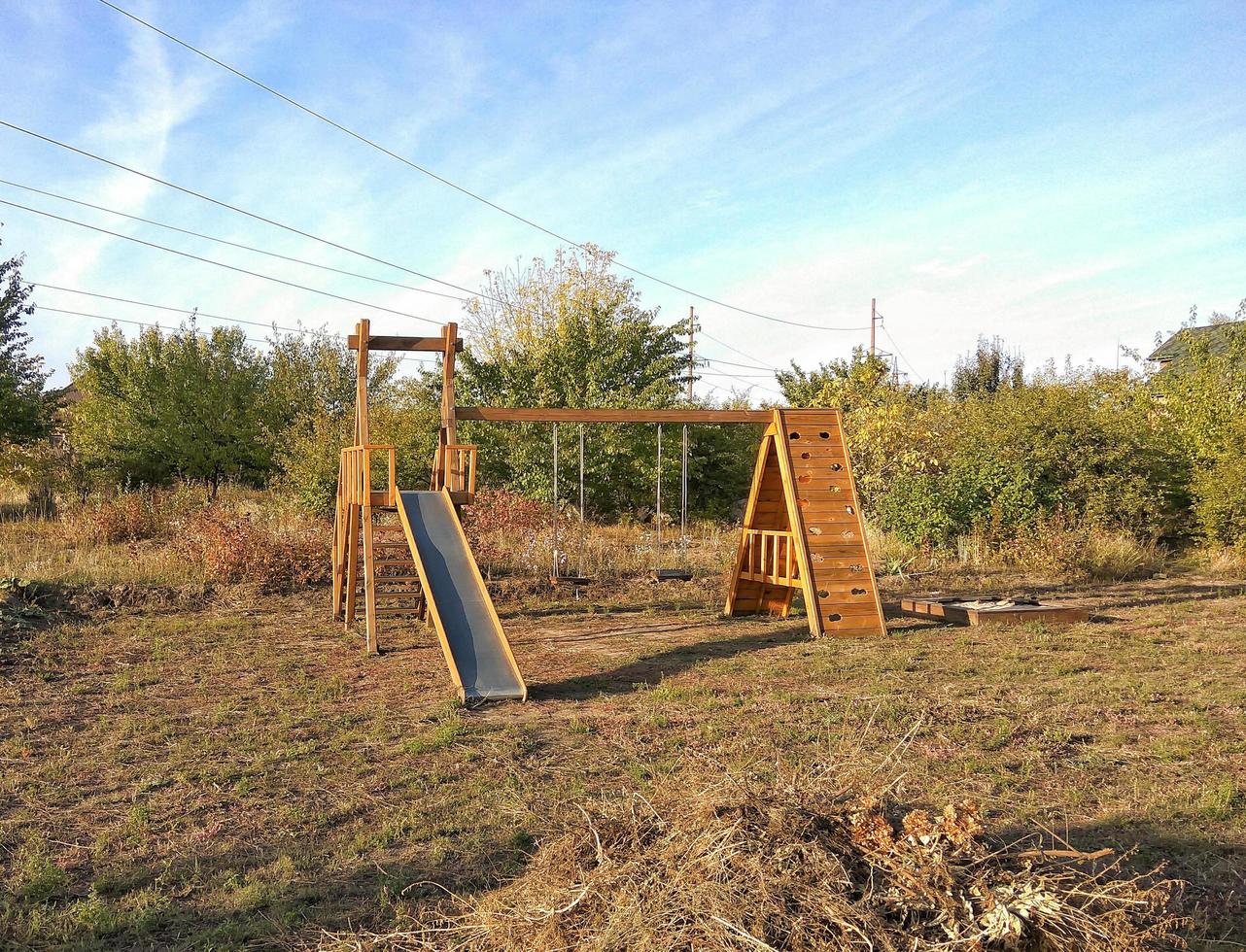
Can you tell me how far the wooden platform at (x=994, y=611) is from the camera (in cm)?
970

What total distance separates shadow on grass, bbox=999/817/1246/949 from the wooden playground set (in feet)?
16.1

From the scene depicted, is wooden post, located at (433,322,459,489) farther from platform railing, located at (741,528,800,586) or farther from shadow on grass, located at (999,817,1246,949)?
shadow on grass, located at (999,817,1246,949)

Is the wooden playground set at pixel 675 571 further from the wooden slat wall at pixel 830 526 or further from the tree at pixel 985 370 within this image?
the tree at pixel 985 370

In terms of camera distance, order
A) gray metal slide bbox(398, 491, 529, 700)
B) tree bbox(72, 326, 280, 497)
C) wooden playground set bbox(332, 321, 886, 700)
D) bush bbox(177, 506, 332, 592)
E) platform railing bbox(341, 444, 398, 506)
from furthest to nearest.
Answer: tree bbox(72, 326, 280, 497) → bush bbox(177, 506, 332, 592) → platform railing bbox(341, 444, 398, 506) → wooden playground set bbox(332, 321, 886, 700) → gray metal slide bbox(398, 491, 529, 700)

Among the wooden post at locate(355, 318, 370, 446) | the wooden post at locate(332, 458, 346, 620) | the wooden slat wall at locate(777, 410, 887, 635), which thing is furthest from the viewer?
the wooden post at locate(332, 458, 346, 620)

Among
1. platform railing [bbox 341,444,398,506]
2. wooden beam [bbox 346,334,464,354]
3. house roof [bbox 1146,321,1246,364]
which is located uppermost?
house roof [bbox 1146,321,1246,364]

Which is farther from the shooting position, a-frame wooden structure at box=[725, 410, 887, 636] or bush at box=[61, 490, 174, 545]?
bush at box=[61, 490, 174, 545]

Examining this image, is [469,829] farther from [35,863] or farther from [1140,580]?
[1140,580]

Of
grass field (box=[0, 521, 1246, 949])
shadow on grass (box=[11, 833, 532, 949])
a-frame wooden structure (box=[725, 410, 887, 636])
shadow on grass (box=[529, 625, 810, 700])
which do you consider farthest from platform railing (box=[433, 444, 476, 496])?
shadow on grass (box=[11, 833, 532, 949])

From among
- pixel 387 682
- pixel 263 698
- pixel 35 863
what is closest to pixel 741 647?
pixel 387 682

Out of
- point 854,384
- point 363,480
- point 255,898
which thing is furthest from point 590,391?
point 255,898

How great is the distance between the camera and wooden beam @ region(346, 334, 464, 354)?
9141 millimetres

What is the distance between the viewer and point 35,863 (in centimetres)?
386

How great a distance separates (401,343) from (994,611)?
678 cm
